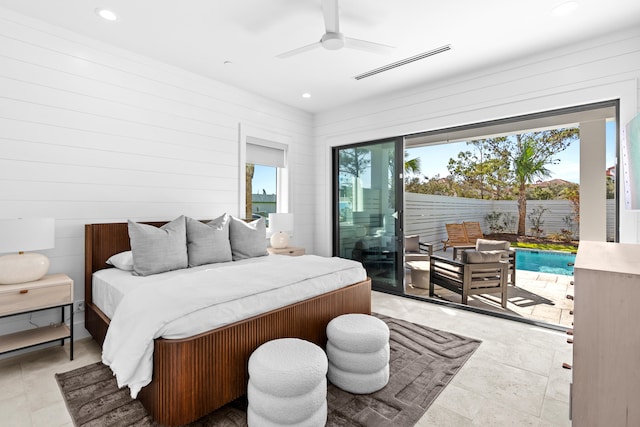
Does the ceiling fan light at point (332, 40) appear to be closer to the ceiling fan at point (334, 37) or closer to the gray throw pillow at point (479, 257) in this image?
the ceiling fan at point (334, 37)

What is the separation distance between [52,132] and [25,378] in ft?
6.44

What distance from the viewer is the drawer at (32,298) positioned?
2.22 m

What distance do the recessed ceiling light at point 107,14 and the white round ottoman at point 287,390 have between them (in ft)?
9.56

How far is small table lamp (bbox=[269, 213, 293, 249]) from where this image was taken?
4.32 m

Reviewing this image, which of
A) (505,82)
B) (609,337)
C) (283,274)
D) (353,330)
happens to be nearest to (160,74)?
(283,274)

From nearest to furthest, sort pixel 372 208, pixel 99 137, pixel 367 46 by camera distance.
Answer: pixel 367 46
pixel 99 137
pixel 372 208

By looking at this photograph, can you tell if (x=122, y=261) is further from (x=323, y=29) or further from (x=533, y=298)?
(x=533, y=298)

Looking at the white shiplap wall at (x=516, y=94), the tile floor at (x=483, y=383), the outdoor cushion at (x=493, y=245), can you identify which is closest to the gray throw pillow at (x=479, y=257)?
the tile floor at (x=483, y=383)

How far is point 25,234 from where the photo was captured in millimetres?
2324

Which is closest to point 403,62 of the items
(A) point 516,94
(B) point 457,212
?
(A) point 516,94

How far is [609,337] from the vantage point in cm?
97

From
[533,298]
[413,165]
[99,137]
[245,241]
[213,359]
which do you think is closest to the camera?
[213,359]

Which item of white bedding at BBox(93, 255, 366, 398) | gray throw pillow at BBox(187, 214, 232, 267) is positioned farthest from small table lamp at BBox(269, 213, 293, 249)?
white bedding at BBox(93, 255, 366, 398)

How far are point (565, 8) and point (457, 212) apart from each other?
5922mm
